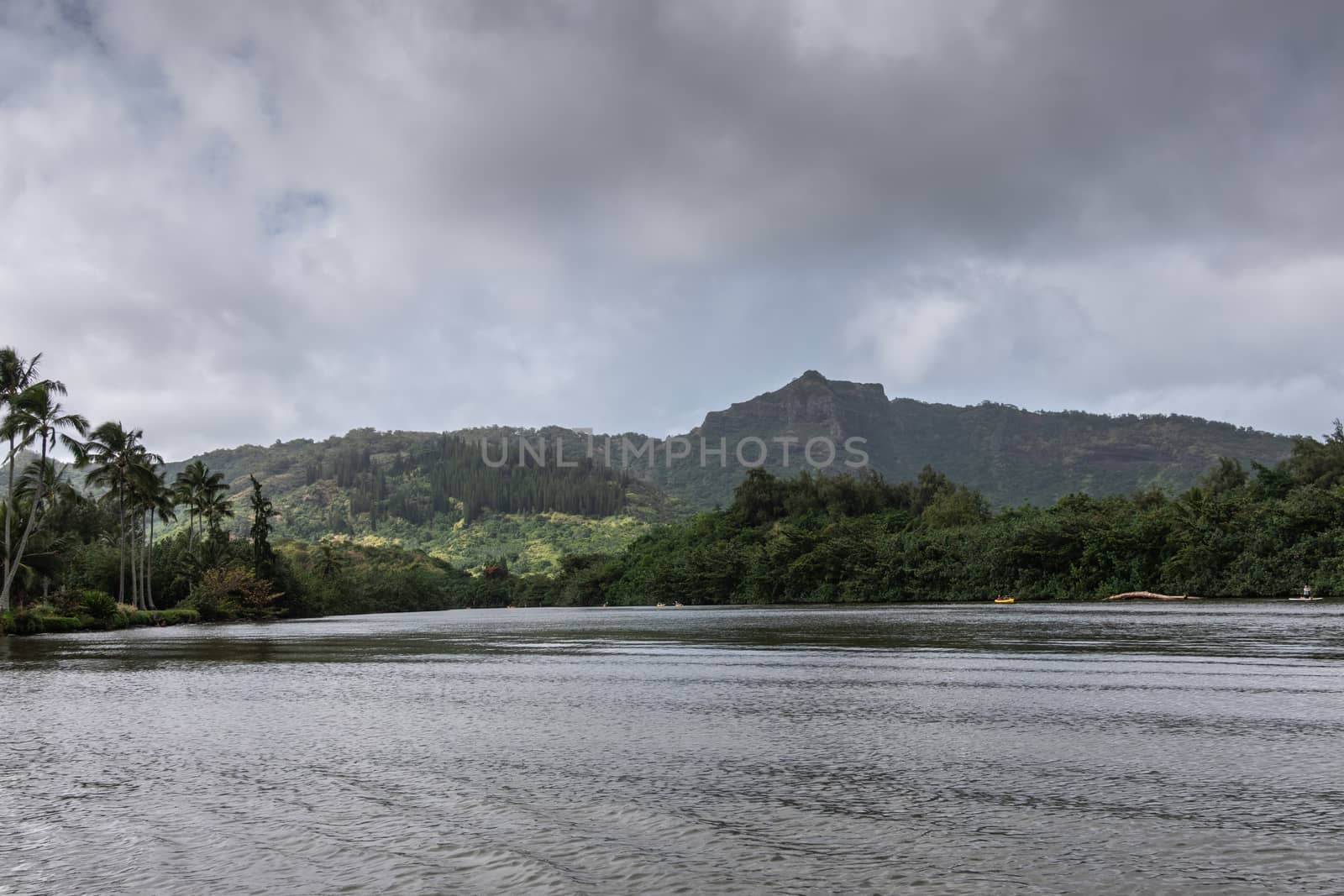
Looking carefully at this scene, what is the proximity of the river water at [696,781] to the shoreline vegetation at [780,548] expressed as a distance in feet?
140

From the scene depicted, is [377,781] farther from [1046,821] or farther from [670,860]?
[1046,821]

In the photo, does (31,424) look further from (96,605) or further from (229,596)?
(229,596)

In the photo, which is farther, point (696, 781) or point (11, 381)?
point (11, 381)

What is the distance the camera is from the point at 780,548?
105438mm

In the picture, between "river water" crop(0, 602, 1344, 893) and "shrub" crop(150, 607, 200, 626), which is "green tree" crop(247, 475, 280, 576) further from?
"river water" crop(0, 602, 1344, 893)

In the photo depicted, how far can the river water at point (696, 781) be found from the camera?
6.48 metres

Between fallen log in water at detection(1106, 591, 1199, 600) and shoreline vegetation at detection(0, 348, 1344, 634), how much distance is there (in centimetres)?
24

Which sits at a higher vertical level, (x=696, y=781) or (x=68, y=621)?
(x=696, y=781)

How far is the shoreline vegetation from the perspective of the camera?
60.1 m

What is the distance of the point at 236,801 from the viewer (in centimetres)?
888

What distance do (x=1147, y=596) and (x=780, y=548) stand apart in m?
41.4

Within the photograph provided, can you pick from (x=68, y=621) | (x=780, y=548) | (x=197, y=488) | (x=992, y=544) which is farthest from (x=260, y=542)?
(x=992, y=544)

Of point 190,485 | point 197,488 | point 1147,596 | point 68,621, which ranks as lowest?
point 1147,596

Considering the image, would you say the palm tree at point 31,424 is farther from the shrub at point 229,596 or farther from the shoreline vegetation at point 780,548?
the shrub at point 229,596
